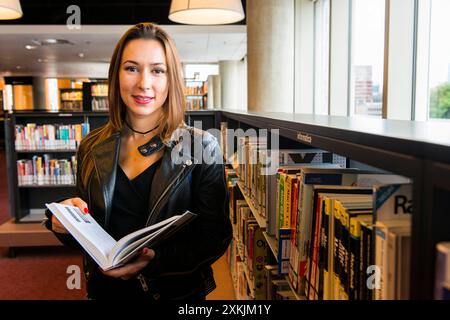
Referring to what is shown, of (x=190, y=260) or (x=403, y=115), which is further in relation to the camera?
(x=403, y=115)

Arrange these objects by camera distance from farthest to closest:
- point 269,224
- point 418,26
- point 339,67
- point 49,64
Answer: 1. point 49,64
2. point 339,67
3. point 418,26
4. point 269,224

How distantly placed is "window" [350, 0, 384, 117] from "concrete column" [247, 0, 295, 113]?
3.15 ft

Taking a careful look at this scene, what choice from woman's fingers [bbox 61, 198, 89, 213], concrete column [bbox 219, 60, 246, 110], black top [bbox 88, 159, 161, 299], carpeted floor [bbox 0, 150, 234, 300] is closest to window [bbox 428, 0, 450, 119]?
carpeted floor [bbox 0, 150, 234, 300]

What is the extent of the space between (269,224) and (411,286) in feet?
4.17

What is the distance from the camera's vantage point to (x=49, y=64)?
15438 millimetres

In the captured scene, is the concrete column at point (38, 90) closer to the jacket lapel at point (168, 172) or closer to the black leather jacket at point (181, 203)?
the black leather jacket at point (181, 203)

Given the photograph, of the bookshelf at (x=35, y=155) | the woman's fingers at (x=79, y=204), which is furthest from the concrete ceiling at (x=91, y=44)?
Answer: the woman's fingers at (x=79, y=204)

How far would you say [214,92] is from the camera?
637 inches

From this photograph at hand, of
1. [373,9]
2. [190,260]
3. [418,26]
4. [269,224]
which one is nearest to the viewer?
[190,260]

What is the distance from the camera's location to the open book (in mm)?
1248

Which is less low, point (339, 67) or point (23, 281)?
point (339, 67)

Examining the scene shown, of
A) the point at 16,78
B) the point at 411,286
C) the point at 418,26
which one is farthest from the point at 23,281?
the point at 16,78

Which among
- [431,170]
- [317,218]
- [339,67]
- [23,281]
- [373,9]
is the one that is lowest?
[23,281]

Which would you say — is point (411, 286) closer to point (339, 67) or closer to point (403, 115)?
point (403, 115)
